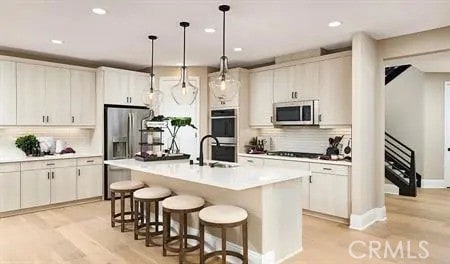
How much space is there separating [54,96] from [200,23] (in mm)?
3211

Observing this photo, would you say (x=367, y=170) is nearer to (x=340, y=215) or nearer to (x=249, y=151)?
(x=340, y=215)

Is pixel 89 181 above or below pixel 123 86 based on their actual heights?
below

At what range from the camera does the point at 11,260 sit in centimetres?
311

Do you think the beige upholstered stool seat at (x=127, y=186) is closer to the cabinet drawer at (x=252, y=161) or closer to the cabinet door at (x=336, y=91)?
the cabinet drawer at (x=252, y=161)

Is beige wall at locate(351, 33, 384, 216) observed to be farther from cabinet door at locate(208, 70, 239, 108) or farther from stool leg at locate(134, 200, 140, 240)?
stool leg at locate(134, 200, 140, 240)

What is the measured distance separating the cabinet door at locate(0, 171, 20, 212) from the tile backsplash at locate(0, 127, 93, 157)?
2.22ft

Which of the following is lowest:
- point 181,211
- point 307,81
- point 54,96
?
point 181,211

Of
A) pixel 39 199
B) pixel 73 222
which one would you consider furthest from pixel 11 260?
pixel 39 199

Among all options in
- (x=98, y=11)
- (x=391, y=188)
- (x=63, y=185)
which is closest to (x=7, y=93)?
(x=63, y=185)

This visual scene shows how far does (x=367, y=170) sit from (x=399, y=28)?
191cm

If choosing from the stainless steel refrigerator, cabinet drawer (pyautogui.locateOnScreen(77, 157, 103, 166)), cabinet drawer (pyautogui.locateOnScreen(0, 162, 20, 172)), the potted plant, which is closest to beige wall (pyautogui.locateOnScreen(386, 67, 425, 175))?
the stainless steel refrigerator

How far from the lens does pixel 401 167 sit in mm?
6664

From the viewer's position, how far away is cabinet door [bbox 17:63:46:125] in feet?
16.5

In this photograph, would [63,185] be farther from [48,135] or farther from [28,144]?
[48,135]
